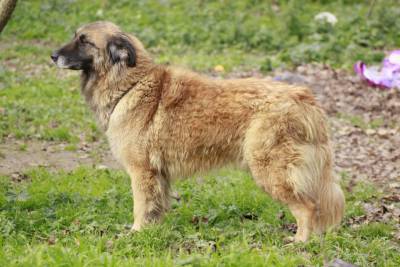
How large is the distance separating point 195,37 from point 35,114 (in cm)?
528

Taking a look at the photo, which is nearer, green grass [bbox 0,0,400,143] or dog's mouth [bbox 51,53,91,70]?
dog's mouth [bbox 51,53,91,70]

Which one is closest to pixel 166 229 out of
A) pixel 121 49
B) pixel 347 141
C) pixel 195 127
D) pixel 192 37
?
pixel 195 127

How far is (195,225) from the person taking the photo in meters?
6.14

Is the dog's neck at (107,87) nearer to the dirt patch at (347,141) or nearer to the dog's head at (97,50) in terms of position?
the dog's head at (97,50)

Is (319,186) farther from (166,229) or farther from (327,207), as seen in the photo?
(166,229)

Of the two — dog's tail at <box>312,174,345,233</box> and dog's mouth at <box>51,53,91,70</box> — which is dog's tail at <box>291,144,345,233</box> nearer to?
dog's tail at <box>312,174,345,233</box>

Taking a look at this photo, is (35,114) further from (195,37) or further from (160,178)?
(195,37)

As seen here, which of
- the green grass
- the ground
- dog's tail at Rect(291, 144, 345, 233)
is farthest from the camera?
the green grass

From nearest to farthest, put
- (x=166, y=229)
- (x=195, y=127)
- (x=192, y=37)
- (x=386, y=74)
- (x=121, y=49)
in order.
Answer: (x=166, y=229) < (x=195, y=127) < (x=121, y=49) < (x=386, y=74) < (x=192, y=37)

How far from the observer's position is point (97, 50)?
614cm

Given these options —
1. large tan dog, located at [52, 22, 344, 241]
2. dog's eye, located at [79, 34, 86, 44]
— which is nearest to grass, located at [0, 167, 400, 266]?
large tan dog, located at [52, 22, 344, 241]

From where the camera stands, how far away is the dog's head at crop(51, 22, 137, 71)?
609 centimetres

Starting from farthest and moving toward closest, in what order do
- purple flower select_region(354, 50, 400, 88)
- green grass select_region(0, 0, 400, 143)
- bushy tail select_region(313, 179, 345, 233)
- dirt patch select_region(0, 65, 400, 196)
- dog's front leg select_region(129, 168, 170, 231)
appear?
purple flower select_region(354, 50, 400, 88)
green grass select_region(0, 0, 400, 143)
dirt patch select_region(0, 65, 400, 196)
dog's front leg select_region(129, 168, 170, 231)
bushy tail select_region(313, 179, 345, 233)

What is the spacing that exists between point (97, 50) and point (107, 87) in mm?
368
